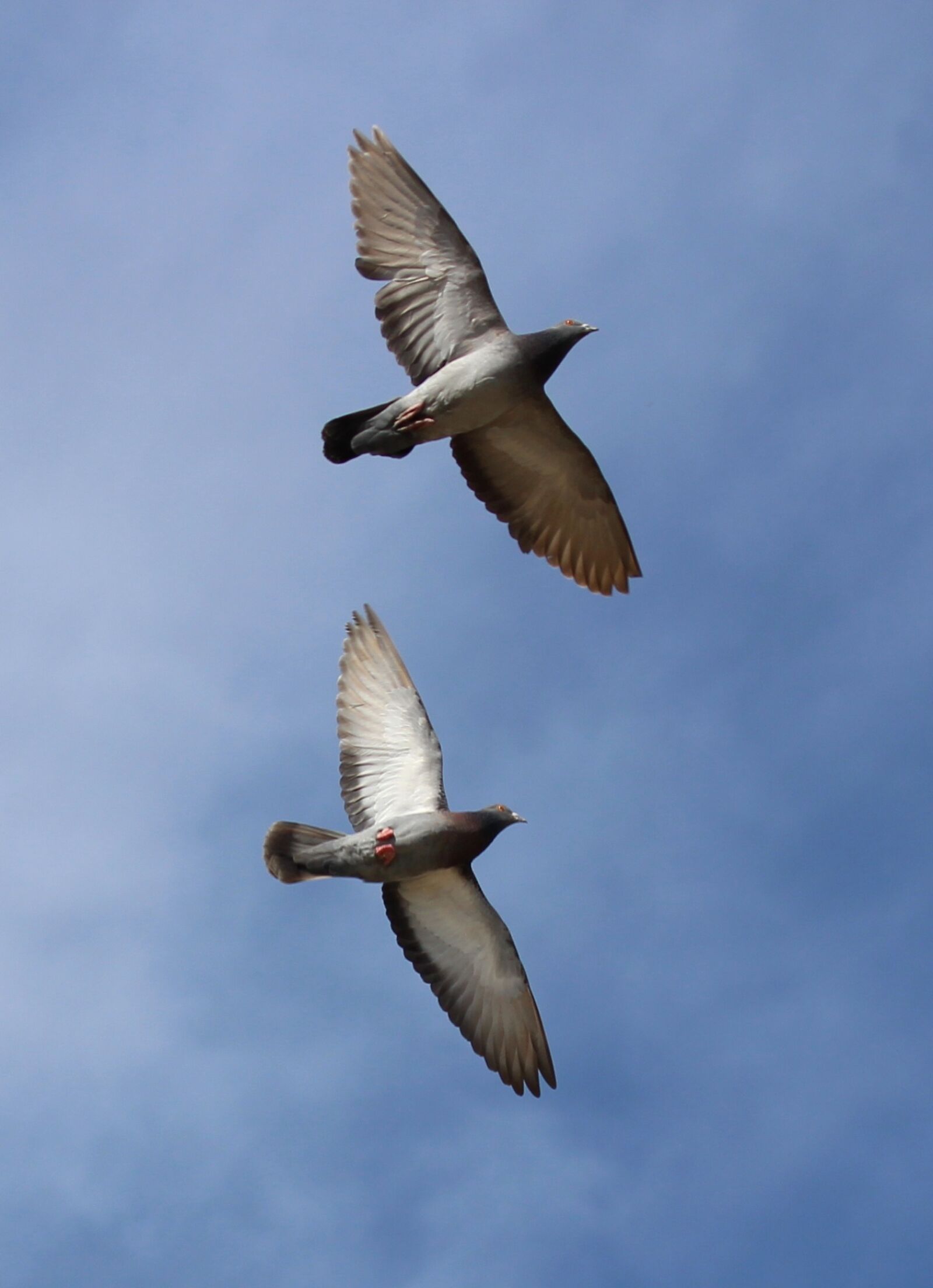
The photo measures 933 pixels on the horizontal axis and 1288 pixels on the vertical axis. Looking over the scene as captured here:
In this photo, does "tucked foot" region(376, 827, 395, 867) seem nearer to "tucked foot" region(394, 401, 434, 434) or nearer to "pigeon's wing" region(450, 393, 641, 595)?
"pigeon's wing" region(450, 393, 641, 595)

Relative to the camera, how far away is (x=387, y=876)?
13.6 m

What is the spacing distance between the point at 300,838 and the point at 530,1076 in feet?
9.02

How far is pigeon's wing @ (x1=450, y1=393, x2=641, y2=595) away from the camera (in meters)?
14.8

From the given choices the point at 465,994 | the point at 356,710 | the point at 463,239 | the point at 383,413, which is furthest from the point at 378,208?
the point at 465,994

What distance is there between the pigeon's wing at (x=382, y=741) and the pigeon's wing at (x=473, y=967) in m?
0.71

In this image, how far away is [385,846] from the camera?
1349 cm

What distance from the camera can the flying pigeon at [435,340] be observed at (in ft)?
46.2

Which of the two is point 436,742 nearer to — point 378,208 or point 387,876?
point 387,876

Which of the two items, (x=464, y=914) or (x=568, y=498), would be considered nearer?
(x=464, y=914)

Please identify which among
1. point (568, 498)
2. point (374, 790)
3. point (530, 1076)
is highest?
point (568, 498)

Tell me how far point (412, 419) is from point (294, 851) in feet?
12.2

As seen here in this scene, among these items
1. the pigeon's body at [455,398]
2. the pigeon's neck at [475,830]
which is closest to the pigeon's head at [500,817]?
the pigeon's neck at [475,830]

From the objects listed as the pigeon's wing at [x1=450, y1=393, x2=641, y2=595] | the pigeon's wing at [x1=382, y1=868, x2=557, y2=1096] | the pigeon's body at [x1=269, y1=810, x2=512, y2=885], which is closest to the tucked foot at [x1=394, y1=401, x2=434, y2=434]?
the pigeon's wing at [x1=450, y1=393, x2=641, y2=595]

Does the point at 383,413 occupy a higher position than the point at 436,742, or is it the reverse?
the point at 383,413
